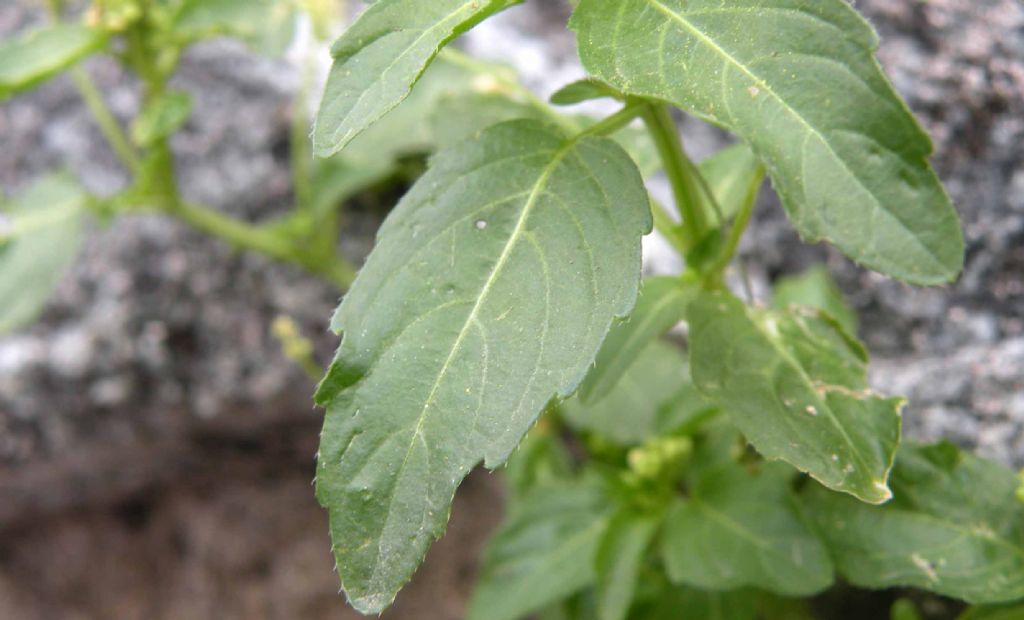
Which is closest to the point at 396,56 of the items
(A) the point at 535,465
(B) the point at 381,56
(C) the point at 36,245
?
(B) the point at 381,56

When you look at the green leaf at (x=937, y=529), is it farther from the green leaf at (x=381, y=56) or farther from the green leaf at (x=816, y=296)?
the green leaf at (x=381, y=56)

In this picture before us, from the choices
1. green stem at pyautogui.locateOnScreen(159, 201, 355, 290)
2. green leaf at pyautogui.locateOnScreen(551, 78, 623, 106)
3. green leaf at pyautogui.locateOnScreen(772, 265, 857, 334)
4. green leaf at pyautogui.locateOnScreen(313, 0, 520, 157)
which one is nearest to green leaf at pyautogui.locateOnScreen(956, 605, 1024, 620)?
green leaf at pyautogui.locateOnScreen(772, 265, 857, 334)

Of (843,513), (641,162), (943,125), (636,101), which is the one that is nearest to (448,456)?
(636,101)

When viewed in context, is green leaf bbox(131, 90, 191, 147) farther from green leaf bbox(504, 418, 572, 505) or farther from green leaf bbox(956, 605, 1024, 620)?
green leaf bbox(956, 605, 1024, 620)

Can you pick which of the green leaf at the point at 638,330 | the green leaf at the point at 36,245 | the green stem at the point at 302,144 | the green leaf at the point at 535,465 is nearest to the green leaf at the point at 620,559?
the green leaf at the point at 638,330

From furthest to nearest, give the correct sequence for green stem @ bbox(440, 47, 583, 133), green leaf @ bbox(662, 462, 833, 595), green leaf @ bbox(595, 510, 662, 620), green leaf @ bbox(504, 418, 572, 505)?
green leaf @ bbox(504, 418, 572, 505), green stem @ bbox(440, 47, 583, 133), green leaf @ bbox(595, 510, 662, 620), green leaf @ bbox(662, 462, 833, 595)
